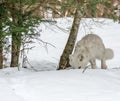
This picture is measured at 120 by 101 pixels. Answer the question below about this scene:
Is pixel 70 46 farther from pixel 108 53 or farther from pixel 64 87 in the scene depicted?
pixel 64 87

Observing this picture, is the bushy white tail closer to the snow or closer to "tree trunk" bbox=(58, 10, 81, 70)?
"tree trunk" bbox=(58, 10, 81, 70)

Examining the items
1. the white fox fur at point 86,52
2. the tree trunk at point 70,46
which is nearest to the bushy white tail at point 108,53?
the white fox fur at point 86,52

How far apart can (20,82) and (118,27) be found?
14823 mm

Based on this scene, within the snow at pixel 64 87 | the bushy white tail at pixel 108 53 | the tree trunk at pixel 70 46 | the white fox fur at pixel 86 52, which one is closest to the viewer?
the snow at pixel 64 87

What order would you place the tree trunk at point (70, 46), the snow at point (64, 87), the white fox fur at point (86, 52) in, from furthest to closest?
1. the tree trunk at point (70, 46)
2. the white fox fur at point (86, 52)
3. the snow at point (64, 87)

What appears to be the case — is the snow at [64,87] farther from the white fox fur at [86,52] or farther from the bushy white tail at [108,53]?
the bushy white tail at [108,53]

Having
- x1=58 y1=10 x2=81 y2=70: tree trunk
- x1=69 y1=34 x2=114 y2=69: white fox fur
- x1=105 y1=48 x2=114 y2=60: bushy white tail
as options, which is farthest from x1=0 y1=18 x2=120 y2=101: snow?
x1=58 y1=10 x2=81 y2=70: tree trunk

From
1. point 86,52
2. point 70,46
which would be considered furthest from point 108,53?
point 70,46

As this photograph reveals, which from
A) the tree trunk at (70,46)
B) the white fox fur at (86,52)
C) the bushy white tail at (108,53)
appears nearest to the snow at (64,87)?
the white fox fur at (86,52)

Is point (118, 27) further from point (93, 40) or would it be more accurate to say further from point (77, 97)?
point (77, 97)

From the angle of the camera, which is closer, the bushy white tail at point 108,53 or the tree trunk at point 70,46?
the bushy white tail at point 108,53

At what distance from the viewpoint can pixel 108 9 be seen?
9.64 metres

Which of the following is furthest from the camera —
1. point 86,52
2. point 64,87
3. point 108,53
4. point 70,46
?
point 70,46

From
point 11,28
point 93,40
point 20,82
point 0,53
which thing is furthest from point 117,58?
point 20,82
